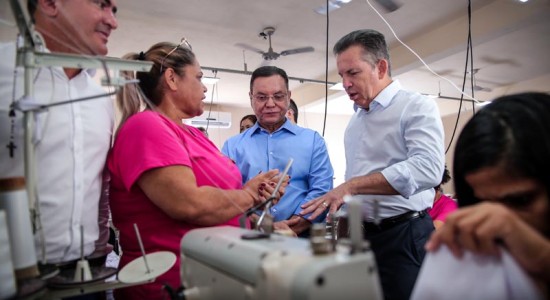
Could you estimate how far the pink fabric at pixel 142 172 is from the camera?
0.92 m

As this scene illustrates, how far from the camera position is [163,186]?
893 millimetres

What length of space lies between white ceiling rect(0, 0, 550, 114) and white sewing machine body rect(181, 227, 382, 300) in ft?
11.3

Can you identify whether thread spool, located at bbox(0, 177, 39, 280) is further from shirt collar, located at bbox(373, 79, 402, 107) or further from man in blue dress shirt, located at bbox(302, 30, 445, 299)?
shirt collar, located at bbox(373, 79, 402, 107)

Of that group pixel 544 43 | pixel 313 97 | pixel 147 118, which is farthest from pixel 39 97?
pixel 313 97

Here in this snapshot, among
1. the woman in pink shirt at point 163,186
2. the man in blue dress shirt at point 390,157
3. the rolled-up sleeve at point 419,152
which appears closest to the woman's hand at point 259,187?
the woman in pink shirt at point 163,186

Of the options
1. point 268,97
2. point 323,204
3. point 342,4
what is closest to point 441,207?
point 268,97

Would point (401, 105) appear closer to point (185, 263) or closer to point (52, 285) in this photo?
point (185, 263)

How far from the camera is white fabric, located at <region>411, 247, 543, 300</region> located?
0.48 m

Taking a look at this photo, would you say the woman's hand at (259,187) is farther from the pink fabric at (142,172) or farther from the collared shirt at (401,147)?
the collared shirt at (401,147)

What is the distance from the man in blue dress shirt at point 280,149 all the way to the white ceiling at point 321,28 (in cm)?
217

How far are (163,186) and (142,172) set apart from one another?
2.3 inches

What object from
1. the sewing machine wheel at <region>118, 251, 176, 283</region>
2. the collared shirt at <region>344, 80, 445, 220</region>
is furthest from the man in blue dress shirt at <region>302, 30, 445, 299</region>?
the sewing machine wheel at <region>118, 251, 176, 283</region>

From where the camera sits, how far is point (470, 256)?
1.67 feet

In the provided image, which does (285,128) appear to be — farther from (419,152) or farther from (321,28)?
(321,28)
